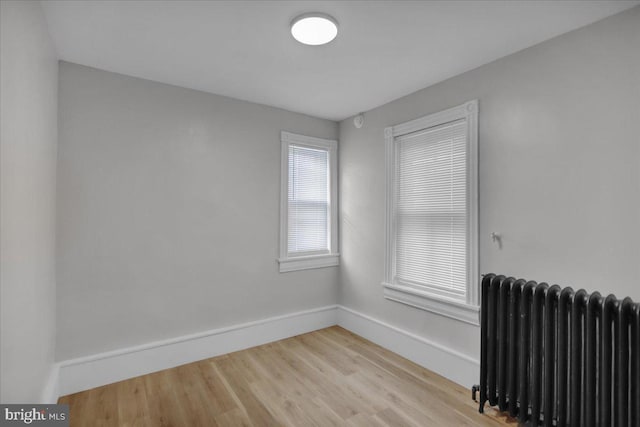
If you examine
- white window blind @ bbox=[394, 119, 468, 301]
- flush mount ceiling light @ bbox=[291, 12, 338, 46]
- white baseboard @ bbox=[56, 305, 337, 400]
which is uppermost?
flush mount ceiling light @ bbox=[291, 12, 338, 46]

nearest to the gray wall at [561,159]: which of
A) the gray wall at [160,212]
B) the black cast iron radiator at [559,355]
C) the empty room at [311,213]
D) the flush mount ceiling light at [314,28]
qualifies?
the empty room at [311,213]

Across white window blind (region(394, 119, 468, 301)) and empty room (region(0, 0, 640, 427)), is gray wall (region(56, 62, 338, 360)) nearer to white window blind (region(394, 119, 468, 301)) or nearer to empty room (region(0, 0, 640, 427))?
empty room (region(0, 0, 640, 427))

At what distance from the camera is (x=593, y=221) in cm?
188

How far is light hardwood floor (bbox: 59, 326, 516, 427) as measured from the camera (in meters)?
2.08

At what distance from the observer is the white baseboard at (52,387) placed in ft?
6.48

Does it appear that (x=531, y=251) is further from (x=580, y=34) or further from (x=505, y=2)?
(x=505, y=2)

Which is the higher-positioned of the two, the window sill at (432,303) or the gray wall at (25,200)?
the gray wall at (25,200)

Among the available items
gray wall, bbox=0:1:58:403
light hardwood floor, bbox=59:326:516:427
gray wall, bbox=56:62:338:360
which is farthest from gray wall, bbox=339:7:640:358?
gray wall, bbox=0:1:58:403

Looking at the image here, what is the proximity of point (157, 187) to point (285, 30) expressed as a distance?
5.62 feet

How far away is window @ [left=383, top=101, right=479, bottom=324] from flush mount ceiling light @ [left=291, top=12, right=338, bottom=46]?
126 cm

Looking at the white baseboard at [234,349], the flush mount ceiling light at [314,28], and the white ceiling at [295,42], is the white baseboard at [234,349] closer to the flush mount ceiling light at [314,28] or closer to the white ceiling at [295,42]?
the white ceiling at [295,42]

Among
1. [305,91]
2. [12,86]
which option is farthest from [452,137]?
[12,86]

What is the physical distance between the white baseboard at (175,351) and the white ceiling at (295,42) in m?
2.33

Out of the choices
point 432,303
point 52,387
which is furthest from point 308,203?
point 52,387
